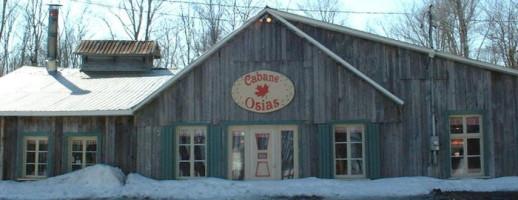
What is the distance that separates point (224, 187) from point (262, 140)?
193 cm

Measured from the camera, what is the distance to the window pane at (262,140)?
16.2 meters

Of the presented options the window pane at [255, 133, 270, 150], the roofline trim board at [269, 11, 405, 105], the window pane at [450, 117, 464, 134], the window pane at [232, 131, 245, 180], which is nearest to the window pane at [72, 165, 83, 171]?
the window pane at [232, 131, 245, 180]

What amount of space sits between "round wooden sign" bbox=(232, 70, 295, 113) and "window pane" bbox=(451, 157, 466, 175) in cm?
497

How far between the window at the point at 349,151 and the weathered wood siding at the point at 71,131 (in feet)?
20.0

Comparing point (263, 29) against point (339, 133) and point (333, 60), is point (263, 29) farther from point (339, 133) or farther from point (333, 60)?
point (339, 133)

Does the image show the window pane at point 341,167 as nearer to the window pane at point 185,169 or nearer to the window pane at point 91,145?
A: the window pane at point 185,169

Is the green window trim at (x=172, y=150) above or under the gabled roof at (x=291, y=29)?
under

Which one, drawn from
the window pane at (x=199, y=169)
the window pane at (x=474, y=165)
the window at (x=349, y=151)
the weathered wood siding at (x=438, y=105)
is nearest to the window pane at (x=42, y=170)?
the window pane at (x=199, y=169)

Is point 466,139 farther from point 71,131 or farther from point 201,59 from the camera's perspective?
point 71,131

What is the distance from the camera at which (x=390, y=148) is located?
15820mm

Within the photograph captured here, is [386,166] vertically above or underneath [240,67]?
underneath

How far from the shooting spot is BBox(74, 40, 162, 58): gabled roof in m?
21.1

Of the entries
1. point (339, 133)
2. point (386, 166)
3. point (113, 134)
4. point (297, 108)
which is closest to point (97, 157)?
point (113, 134)

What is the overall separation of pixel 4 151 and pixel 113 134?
11.6ft
